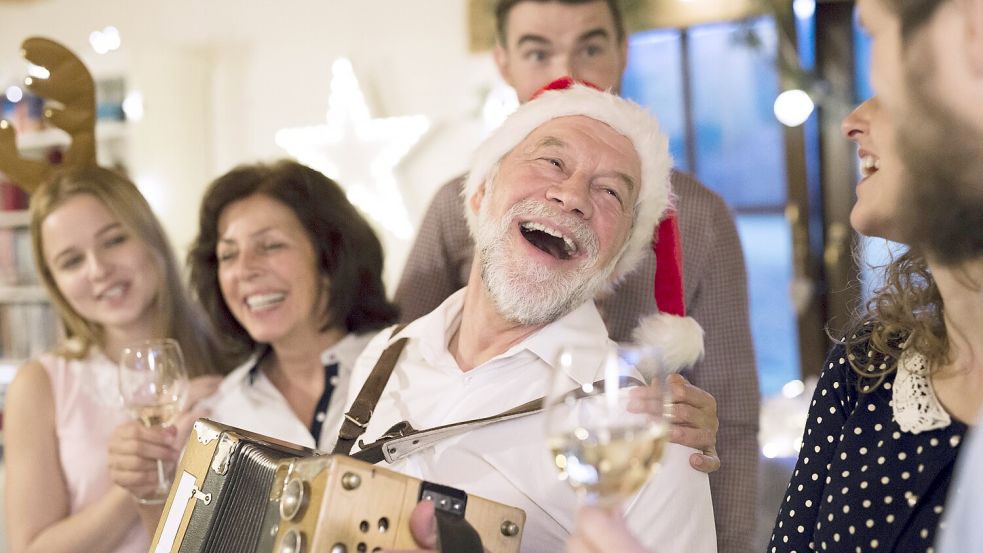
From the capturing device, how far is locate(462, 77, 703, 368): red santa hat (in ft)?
5.95

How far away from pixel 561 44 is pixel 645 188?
25.7 inches

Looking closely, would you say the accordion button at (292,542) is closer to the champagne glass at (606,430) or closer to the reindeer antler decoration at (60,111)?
the champagne glass at (606,430)

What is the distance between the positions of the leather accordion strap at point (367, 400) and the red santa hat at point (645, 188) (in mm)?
313

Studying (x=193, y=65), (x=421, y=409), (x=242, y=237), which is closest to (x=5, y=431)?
(x=242, y=237)

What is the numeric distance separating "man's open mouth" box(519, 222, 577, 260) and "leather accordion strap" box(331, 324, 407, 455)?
37cm

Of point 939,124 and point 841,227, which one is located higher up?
point 939,124

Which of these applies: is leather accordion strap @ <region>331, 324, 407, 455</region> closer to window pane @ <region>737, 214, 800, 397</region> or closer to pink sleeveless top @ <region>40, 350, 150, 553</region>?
pink sleeveless top @ <region>40, 350, 150, 553</region>

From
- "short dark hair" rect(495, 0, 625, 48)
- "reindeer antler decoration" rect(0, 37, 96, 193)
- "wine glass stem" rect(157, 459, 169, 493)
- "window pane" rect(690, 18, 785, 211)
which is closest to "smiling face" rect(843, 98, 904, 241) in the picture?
"short dark hair" rect(495, 0, 625, 48)

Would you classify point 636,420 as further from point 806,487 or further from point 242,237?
point 242,237

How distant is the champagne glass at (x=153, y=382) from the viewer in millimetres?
1981

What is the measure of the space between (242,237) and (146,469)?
0.59m

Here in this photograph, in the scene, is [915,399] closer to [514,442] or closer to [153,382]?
[514,442]

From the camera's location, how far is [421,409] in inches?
71.1

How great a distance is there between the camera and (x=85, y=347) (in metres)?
2.52
